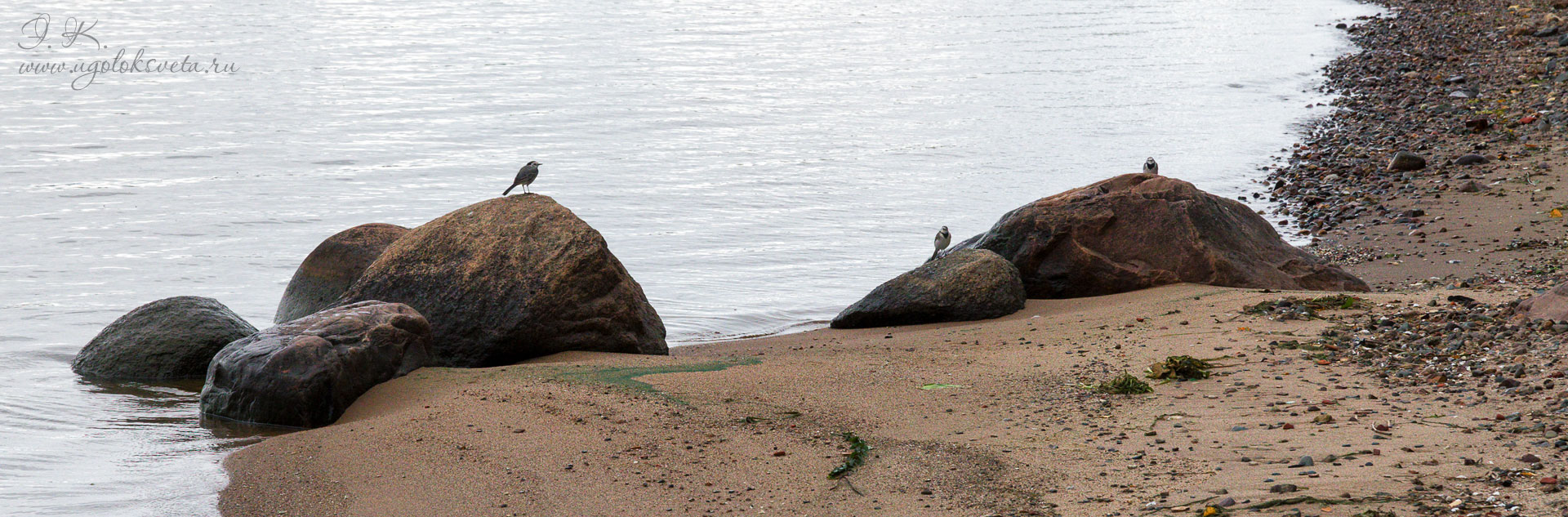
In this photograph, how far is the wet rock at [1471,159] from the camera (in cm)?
1337

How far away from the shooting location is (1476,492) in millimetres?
4238

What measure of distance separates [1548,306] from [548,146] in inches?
636

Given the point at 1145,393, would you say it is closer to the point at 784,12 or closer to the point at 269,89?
the point at 269,89

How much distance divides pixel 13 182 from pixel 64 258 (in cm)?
473

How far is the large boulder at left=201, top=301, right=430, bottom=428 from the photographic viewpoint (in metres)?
7.01

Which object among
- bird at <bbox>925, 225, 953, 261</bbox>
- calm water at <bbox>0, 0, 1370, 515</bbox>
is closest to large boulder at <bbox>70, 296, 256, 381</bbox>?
calm water at <bbox>0, 0, 1370, 515</bbox>

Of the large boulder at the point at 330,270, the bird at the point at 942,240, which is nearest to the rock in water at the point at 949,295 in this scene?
the bird at the point at 942,240

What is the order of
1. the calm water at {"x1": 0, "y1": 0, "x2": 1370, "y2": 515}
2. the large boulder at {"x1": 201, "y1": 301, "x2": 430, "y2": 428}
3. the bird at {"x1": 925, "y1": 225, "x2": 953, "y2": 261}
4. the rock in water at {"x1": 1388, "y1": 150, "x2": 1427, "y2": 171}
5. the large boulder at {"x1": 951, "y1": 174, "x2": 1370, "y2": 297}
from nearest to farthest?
the large boulder at {"x1": 201, "y1": 301, "x2": 430, "y2": 428} < the large boulder at {"x1": 951, "y1": 174, "x2": 1370, "y2": 297} < the calm water at {"x1": 0, "y1": 0, "x2": 1370, "y2": 515} < the bird at {"x1": 925, "y1": 225, "x2": 953, "y2": 261} < the rock in water at {"x1": 1388, "y1": 150, "x2": 1427, "y2": 171}

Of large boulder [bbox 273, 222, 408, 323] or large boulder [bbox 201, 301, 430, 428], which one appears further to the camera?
large boulder [bbox 273, 222, 408, 323]

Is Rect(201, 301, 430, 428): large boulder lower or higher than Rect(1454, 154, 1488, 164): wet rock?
lower
